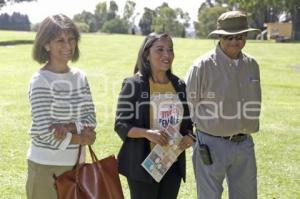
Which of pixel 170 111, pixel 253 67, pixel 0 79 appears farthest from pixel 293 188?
pixel 0 79

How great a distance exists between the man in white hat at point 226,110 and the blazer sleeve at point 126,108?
27.1 inches

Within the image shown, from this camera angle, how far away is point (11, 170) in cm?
780

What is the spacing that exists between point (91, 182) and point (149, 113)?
0.76 m

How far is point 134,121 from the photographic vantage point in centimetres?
414

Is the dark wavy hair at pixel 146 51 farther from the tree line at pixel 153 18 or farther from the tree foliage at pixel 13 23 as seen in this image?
the tree foliage at pixel 13 23

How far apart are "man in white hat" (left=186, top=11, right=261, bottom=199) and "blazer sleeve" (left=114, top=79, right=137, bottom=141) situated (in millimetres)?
689

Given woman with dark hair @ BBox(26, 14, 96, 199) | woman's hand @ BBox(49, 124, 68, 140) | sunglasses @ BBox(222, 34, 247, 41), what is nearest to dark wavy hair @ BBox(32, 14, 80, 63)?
woman with dark hair @ BBox(26, 14, 96, 199)

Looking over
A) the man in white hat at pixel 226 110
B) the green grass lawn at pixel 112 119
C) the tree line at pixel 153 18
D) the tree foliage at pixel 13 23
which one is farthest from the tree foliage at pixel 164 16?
the man in white hat at pixel 226 110

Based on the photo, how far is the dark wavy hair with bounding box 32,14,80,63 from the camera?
375cm

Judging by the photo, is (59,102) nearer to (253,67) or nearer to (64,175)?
(64,175)

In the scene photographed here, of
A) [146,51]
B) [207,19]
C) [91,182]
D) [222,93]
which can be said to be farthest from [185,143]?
[207,19]

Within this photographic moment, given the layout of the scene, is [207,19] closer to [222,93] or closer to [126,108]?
[222,93]

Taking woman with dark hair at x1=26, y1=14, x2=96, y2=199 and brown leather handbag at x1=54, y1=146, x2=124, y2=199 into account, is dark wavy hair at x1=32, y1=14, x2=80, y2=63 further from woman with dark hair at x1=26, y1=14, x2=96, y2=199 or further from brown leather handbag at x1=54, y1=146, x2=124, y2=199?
brown leather handbag at x1=54, y1=146, x2=124, y2=199

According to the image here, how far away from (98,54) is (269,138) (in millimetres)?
23516
